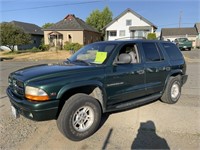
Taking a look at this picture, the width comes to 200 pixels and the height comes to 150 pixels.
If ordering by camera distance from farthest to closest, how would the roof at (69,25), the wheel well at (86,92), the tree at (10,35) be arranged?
the roof at (69,25), the tree at (10,35), the wheel well at (86,92)

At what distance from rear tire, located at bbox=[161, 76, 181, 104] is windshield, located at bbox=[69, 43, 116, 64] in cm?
212

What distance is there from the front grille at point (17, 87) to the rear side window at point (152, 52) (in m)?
2.88

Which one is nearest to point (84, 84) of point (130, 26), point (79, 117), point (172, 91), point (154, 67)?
point (79, 117)

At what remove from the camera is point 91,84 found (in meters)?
3.64

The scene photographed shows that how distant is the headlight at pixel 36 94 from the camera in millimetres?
3184

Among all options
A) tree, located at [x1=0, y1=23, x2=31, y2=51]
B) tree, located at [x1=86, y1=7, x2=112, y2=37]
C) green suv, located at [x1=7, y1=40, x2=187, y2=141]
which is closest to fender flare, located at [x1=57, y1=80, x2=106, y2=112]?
green suv, located at [x1=7, y1=40, x2=187, y2=141]

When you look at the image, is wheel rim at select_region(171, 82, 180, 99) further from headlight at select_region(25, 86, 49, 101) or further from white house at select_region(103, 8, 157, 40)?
white house at select_region(103, 8, 157, 40)

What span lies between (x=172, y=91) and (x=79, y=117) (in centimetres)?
311

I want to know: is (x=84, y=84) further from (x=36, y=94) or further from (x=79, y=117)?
(x=36, y=94)

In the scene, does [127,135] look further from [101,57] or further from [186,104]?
[186,104]

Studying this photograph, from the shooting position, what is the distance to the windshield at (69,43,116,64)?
13.5ft

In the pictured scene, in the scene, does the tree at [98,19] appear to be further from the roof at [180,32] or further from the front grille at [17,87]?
the front grille at [17,87]

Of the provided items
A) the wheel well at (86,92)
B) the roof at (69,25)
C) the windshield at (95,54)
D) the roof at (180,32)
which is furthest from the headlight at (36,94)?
the roof at (180,32)

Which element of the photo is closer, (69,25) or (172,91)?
(172,91)
